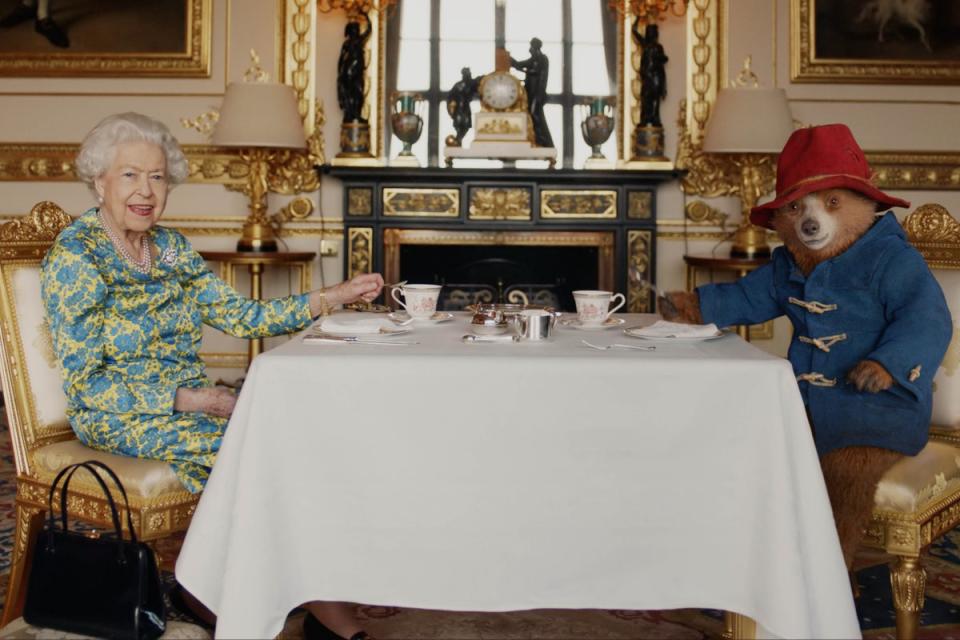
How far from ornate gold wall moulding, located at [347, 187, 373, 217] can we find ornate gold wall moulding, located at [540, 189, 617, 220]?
907 mm

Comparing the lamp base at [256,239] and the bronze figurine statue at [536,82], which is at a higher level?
the bronze figurine statue at [536,82]

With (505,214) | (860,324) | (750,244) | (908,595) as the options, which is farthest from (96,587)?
(750,244)

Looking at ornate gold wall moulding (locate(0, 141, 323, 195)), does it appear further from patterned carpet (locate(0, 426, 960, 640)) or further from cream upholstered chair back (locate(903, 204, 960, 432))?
cream upholstered chair back (locate(903, 204, 960, 432))

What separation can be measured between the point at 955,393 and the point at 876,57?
11.2 feet

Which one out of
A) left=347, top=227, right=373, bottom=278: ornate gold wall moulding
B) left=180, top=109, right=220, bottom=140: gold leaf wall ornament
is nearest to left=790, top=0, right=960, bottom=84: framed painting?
left=347, top=227, right=373, bottom=278: ornate gold wall moulding

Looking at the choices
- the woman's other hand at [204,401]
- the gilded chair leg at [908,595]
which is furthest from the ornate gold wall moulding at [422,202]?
the gilded chair leg at [908,595]

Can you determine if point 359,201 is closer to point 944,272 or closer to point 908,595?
point 944,272

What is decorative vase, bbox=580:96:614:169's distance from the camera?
17.2 ft

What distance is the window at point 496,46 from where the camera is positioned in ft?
18.2

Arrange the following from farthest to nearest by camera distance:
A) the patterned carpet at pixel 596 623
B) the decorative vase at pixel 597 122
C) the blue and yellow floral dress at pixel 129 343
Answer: the decorative vase at pixel 597 122 < the patterned carpet at pixel 596 623 < the blue and yellow floral dress at pixel 129 343

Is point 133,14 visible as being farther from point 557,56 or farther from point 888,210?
point 888,210

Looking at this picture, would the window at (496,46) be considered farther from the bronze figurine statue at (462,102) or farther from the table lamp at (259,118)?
the table lamp at (259,118)

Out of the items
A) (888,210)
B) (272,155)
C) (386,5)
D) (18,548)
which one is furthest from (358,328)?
(386,5)

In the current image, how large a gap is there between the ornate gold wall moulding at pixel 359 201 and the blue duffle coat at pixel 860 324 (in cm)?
298
